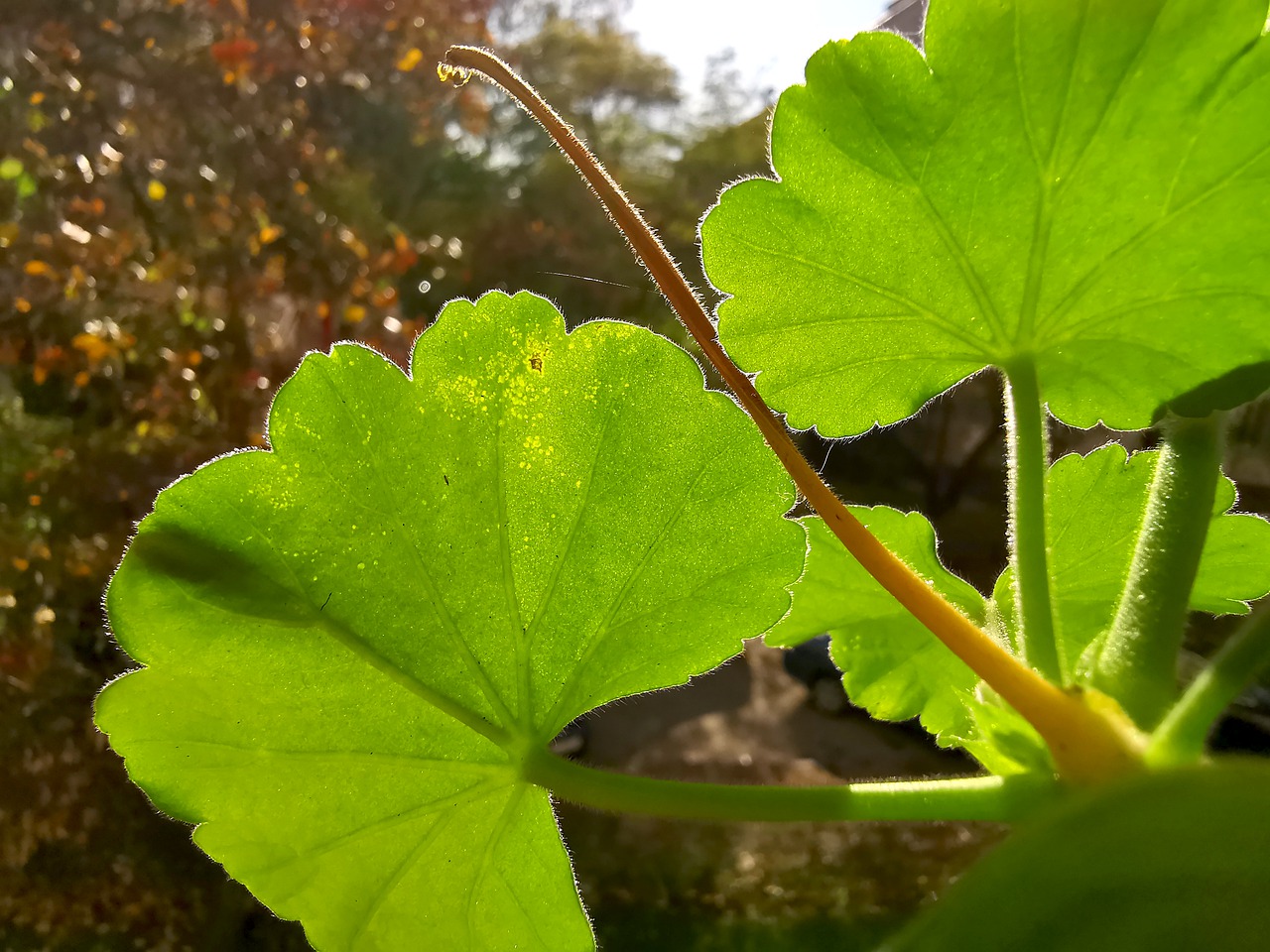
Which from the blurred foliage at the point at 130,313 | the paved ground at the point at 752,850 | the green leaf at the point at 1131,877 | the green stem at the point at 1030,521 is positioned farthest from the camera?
the paved ground at the point at 752,850

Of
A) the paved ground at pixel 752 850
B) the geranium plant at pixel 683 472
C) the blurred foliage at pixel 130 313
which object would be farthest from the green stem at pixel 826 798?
the paved ground at pixel 752 850

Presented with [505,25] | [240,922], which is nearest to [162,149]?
[505,25]

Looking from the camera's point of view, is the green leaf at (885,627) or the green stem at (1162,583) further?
the green leaf at (885,627)

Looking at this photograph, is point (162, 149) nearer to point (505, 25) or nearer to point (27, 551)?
point (27, 551)

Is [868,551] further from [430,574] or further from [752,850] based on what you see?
A: [752,850]

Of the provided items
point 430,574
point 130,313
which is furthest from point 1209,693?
point 130,313

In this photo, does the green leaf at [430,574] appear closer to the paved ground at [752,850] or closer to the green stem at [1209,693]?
the green stem at [1209,693]
